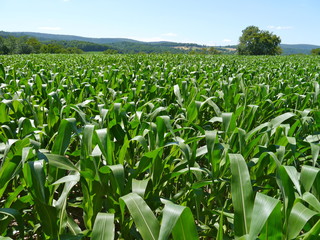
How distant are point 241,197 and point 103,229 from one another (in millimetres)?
564

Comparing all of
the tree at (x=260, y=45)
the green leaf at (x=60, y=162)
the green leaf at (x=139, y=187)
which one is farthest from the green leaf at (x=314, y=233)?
the tree at (x=260, y=45)

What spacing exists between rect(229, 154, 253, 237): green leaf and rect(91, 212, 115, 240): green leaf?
0.49 meters

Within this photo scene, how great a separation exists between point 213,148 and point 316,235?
2.25ft

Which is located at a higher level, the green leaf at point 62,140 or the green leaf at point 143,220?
the green leaf at point 62,140

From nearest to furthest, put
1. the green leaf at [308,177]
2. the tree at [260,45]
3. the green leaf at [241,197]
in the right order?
the green leaf at [241,197] → the green leaf at [308,177] → the tree at [260,45]

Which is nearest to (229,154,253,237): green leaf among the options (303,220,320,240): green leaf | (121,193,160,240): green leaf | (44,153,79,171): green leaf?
(303,220,320,240): green leaf

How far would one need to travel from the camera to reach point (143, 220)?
A: 1011 millimetres

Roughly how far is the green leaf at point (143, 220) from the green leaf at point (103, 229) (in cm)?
9

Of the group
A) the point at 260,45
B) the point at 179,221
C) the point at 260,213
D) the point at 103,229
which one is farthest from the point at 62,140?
the point at 260,45

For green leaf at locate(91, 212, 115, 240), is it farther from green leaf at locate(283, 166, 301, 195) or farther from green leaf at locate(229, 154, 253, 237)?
green leaf at locate(283, 166, 301, 195)

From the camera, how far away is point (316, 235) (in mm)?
974

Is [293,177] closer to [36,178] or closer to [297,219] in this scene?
[297,219]

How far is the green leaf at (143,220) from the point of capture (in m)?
0.99

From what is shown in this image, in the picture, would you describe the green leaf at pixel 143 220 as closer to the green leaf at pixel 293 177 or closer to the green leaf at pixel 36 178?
the green leaf at pixel 36 178
